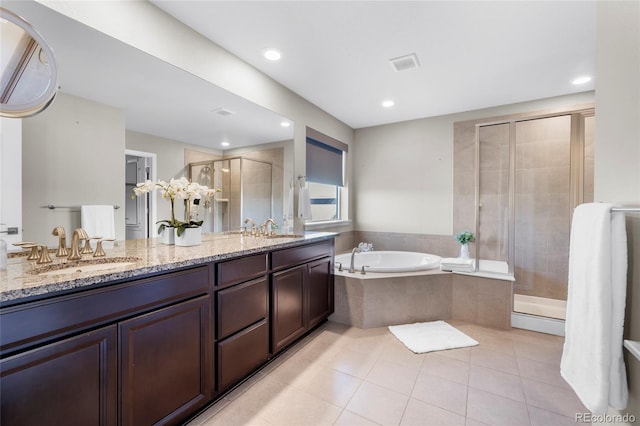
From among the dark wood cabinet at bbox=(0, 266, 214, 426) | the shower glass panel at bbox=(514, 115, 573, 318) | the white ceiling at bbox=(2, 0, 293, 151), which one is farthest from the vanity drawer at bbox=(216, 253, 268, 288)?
the shower glass panel at bbox=(514, 115, 573, 318)

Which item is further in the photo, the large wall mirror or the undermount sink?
the large wall mirror

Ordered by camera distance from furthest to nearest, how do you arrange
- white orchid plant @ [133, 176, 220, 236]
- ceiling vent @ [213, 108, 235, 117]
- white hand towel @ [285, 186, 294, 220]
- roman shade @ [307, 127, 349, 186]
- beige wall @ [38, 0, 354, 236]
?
roman shade @ [307, 127, 349, 186] < white hand towel @ [285, 186, 294, 220] < ceiling vent @ [213, 108, 235, 117] < white orchid plant @ [133, 176, 220, 236] < beige wall @ [38, 0, 354, 236]

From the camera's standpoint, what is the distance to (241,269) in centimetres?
183

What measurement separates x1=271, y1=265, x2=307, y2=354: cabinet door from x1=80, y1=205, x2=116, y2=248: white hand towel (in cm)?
108

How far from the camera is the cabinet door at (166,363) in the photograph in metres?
1.23

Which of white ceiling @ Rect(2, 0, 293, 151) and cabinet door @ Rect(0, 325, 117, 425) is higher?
white ceiling @ Rect(2, 0, 293, 151)

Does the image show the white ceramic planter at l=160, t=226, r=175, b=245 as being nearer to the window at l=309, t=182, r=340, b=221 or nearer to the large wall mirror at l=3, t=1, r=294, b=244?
the large wall mirror at l=3, t=1, r=294, b=244

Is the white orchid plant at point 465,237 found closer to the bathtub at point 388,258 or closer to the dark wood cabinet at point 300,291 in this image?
the bathtub at point 388,258

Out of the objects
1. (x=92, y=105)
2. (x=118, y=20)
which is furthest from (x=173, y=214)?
(x=118, y=20)

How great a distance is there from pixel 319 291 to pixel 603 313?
2090mm

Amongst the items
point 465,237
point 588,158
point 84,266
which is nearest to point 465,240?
point 465,237

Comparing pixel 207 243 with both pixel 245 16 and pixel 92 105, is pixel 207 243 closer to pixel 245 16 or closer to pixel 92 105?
Answer: pixel 92 105

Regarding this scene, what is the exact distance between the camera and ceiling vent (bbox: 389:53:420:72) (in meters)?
2.34

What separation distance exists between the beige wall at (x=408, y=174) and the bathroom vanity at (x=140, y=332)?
8.04 feet
